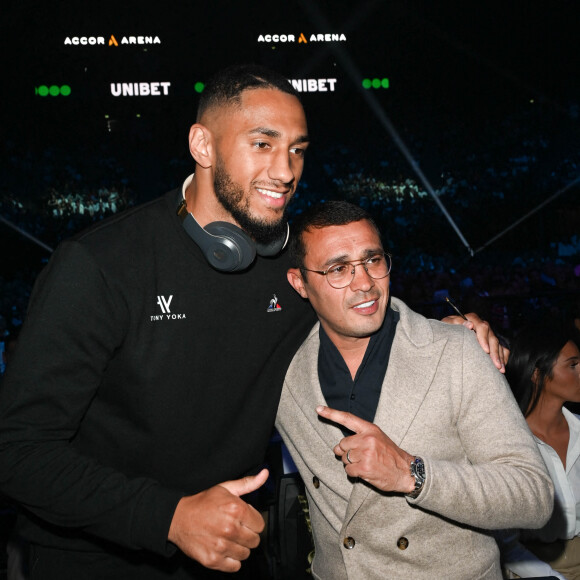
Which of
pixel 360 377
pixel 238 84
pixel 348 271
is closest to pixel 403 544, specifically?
pixel 360 377

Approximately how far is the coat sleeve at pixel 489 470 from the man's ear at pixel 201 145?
0.91 m

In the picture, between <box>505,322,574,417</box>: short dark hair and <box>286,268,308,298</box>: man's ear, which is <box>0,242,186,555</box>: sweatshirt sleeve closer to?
<box>286,268,308,298</box>: man's ear

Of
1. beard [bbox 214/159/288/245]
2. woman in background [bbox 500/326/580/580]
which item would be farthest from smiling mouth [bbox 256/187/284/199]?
woman in background [bbox 500/326/580/580]

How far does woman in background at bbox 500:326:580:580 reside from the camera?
2299mm

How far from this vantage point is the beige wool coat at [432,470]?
1.28 meters

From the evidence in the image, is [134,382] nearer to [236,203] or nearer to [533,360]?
[236,203]

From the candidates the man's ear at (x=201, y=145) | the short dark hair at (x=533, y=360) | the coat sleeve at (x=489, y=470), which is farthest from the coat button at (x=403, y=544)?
the short dark hair at (x=533, y=360)

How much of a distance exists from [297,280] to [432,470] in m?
0.71

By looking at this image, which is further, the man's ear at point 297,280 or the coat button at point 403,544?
the man's ear at point 297,280

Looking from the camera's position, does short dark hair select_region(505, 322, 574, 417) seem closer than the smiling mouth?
No

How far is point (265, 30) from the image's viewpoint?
32.9 ft

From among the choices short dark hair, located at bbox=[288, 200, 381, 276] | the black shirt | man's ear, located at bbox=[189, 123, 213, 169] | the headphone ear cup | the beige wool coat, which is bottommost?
the beige wool coat

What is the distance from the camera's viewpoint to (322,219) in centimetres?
170

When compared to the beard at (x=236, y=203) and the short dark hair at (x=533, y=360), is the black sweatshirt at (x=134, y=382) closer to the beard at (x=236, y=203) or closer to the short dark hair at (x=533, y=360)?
the beard at (x=236, y=203)
